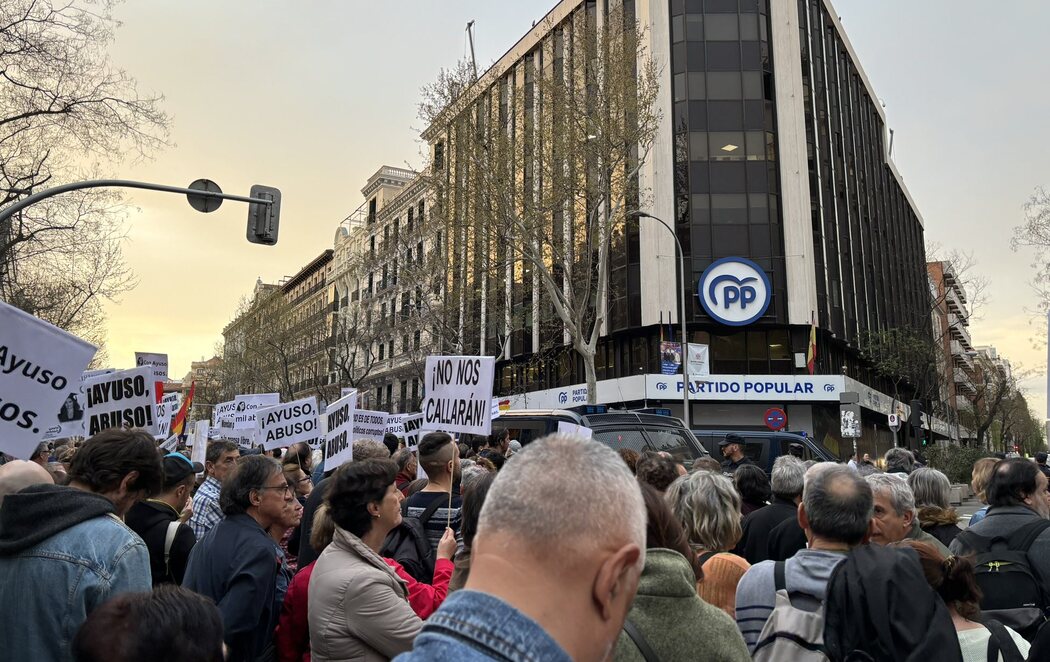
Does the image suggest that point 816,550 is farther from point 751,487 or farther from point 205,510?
point 205,510

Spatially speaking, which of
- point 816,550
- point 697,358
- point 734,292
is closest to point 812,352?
point 734,292

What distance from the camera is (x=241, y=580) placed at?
3.72m

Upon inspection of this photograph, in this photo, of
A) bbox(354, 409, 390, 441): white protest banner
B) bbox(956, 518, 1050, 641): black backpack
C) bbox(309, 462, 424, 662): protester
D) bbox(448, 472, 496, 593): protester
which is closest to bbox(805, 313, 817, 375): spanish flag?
bbox(354, 409, 390, 441): white protest banner

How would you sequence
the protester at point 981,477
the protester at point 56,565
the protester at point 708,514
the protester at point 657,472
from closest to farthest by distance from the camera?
the protester at point 56,565
the protester at point 708,514
the protester at point 657,472
the protester at point 981,477

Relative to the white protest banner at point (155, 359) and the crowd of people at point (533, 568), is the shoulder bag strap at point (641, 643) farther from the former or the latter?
the white protest banner at point (155, 359)

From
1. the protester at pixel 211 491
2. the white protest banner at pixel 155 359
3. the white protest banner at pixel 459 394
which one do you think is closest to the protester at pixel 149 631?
the protester at pixel 211 491

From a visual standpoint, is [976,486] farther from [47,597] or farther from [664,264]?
[664,264]

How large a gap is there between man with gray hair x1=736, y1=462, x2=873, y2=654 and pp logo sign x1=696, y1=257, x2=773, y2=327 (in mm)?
32590

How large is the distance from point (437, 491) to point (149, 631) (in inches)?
144

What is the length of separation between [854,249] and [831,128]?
687 cm

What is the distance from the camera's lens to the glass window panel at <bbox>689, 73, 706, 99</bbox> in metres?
36.9

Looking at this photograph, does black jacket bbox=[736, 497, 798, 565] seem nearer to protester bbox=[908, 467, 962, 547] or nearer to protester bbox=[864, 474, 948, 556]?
protester bbox=[908, 467, 962, 547]

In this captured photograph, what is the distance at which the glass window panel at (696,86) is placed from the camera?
36.9 m

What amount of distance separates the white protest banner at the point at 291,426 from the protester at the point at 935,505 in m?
6.45
